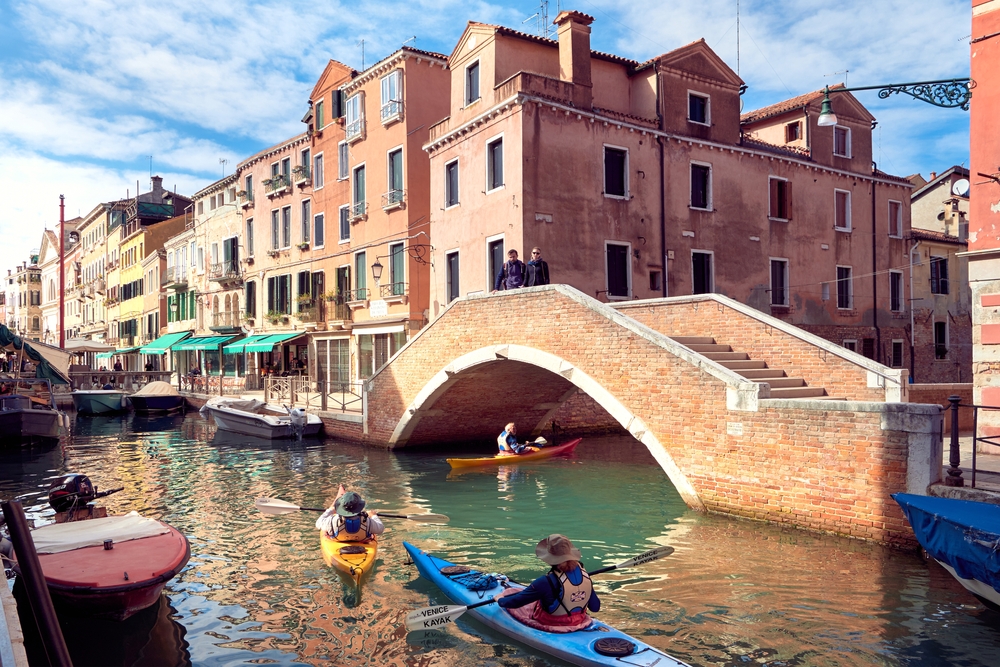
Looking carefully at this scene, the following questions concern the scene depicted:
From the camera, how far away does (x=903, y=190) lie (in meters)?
25.6

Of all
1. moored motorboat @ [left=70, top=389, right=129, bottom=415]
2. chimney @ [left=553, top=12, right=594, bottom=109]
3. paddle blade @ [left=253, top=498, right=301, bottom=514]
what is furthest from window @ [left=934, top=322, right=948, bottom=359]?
moored motorboat @ [left=70, top=389, right=129, bottom=415]

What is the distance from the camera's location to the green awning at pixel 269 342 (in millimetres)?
27902

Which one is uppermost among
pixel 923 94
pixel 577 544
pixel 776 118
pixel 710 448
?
pixel 776 118

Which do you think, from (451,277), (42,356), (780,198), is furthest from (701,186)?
(42,356)

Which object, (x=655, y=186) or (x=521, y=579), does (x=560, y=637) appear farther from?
(x=655, y=186)

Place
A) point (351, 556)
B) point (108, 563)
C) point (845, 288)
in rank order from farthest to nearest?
point (845, 288) → point (351, 556) → point (108, 563)

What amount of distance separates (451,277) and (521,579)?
12.7m

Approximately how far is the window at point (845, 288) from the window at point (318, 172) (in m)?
18.5

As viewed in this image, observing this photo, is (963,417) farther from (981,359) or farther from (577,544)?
(577,544)

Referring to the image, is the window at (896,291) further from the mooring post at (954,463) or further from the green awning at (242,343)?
the green awning at (242,343)

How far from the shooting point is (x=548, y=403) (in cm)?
1942

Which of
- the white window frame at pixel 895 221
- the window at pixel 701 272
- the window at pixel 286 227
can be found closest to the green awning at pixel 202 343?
the window at pixel 286 227

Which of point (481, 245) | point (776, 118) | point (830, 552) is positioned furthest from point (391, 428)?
point (776, 118)

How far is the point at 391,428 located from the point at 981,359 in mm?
12498
